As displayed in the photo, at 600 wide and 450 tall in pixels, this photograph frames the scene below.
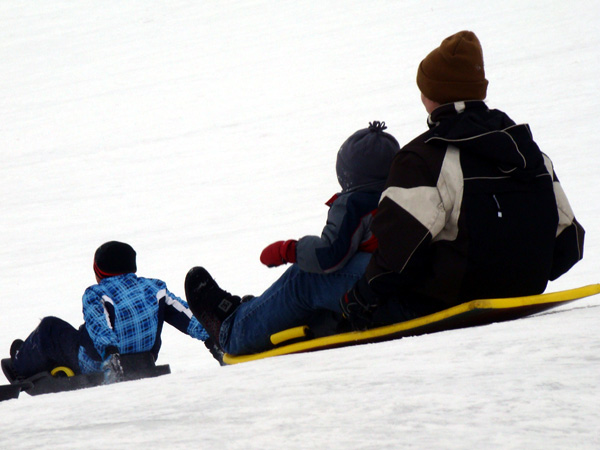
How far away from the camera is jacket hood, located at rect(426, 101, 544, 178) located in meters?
2.42

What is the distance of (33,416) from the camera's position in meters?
1.77

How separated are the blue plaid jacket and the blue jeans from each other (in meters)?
0.53

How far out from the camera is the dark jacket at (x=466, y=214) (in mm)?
2391

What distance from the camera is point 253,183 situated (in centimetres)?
856

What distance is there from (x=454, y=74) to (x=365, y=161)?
421mm

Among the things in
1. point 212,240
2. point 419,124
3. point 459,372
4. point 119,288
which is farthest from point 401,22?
point 459,372

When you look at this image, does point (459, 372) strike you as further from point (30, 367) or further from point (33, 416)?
point (30, 367)

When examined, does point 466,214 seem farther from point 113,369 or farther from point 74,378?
point 74,378

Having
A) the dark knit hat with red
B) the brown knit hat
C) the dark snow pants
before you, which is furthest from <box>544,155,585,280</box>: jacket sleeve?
the dark snow pants

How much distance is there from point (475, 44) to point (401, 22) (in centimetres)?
1167

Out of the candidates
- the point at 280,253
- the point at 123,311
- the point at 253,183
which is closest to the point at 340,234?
the point at 280,253

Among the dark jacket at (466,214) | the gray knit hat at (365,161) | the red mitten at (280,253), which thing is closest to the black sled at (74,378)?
the red mitten at (280,253)

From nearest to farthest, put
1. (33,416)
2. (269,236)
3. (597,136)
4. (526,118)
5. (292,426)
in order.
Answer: (292,426) < (33,416) < (269,236) < (597,136) < (526,118)

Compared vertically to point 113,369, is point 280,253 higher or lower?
higher
